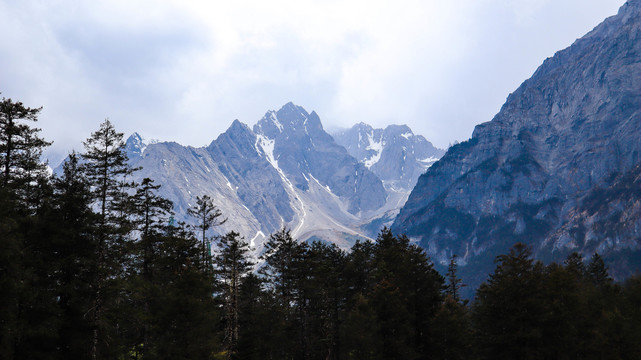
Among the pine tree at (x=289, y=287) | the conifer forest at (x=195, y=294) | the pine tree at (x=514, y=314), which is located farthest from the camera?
the pine tree at (x=289, y=287)

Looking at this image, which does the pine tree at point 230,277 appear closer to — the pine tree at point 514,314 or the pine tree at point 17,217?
the pine tree at point 17,217

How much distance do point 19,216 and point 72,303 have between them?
22.6 feet

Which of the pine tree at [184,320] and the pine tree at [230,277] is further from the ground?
the pine tree at [230,277]

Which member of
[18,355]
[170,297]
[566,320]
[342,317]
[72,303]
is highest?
[342,317]

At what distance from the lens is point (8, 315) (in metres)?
24.8

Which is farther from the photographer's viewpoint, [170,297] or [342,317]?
[342,317]

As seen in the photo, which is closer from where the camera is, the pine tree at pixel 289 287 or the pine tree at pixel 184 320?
the pine tree at pixel 184 320

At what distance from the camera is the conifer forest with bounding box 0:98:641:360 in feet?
97.7

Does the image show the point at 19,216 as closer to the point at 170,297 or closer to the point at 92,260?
the point at 92,260

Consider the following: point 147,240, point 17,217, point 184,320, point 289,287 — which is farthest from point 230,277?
point 17,217

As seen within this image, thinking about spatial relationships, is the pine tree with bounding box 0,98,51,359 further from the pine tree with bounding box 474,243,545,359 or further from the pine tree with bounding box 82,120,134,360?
the pine tree with bounding box 474,243,545,359

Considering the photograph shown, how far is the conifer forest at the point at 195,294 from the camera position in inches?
1172

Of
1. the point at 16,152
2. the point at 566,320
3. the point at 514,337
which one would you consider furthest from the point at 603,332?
the point at 16,152

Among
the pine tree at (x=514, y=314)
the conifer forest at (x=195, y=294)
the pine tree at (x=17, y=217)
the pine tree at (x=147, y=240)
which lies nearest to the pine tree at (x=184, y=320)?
the conifer forest at (x=195, y=294)
